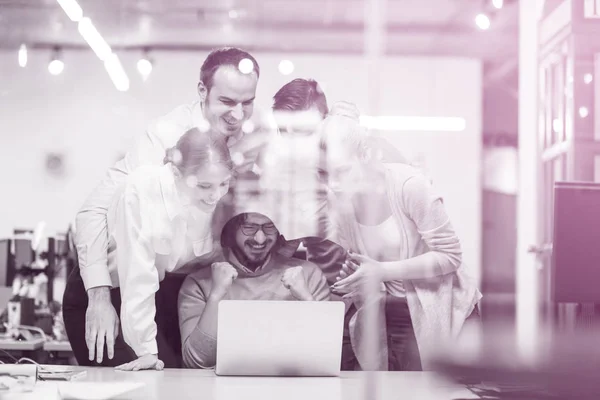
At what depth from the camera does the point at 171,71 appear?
13.3 feet

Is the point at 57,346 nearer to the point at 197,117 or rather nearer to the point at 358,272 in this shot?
the point at 197,117

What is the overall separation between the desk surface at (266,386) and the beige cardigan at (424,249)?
0.74m

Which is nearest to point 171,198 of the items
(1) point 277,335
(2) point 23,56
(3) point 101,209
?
(3) point 101,209

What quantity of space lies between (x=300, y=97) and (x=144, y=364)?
1476mm

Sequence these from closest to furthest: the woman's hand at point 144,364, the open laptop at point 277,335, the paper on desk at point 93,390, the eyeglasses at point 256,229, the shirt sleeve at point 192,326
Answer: the paper on desk at point 93,390
the open laptop at point 277,335
the woman's hand at point 144,364
the shirt sleeve at point 192,326
the eyeglasses at point 256,229

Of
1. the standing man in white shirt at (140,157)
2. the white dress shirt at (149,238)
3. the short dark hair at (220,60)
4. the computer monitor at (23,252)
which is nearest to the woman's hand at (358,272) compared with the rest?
the white dress shirt at (149,238)

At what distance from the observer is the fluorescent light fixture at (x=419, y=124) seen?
411 centimetres

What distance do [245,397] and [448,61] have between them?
2.32m

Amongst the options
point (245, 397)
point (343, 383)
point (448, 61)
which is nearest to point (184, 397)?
point (245, 397)

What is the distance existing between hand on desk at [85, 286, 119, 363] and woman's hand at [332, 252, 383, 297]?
A: 42.4 inches

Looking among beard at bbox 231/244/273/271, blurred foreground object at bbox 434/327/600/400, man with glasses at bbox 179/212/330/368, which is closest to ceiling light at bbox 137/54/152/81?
man with glasses at bbox 179/212/330/368

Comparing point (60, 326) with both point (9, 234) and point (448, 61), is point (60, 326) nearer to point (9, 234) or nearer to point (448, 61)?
point (9, 234)

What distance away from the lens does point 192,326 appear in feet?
12.6

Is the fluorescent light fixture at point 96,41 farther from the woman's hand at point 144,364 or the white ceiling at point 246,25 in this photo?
the woman's hand at point 144,364
